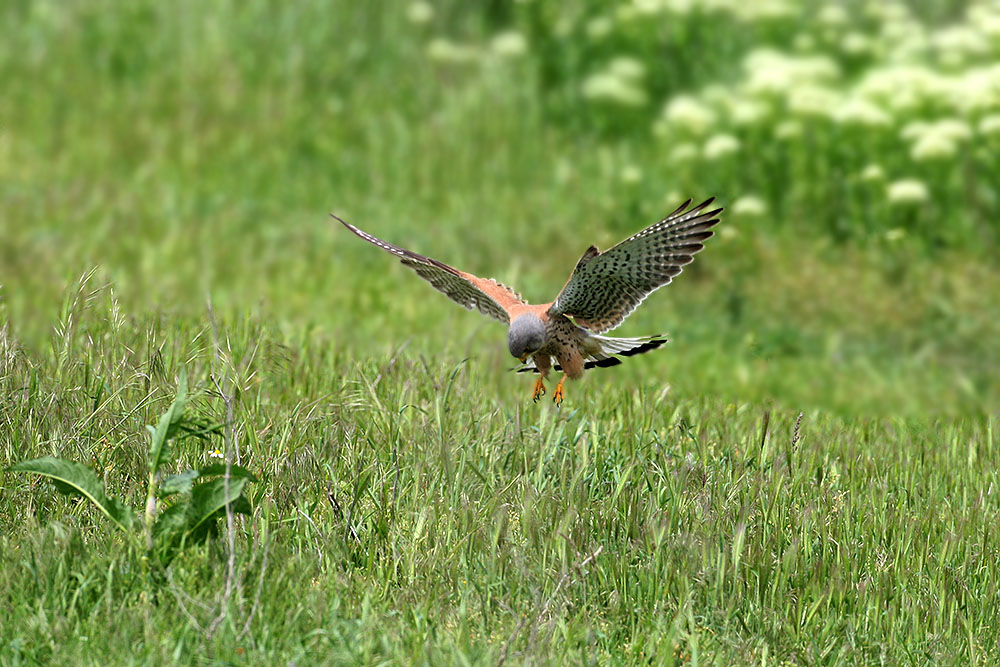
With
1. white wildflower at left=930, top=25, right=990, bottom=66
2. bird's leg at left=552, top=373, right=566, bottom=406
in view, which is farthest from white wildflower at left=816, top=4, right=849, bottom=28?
bird's leg at left=552, top=373, right=566, bottom=406

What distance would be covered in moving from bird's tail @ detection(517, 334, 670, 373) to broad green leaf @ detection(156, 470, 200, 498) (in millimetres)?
1680

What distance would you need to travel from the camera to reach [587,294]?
171 inches

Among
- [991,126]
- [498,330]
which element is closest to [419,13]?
[498,330]

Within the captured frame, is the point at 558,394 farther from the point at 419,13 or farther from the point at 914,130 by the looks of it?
the point at 419,13

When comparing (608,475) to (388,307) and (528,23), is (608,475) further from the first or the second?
(528,23)

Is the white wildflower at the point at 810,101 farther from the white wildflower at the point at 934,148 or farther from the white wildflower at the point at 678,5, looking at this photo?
the white wildflower at the point at 678,5

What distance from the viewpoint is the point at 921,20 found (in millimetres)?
10883

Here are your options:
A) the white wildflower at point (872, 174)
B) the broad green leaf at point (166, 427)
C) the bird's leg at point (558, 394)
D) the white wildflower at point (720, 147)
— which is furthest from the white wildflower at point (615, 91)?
the broad green leaf at point (166, 427)

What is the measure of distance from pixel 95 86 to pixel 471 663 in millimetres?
7844

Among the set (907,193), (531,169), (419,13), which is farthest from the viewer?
(419,13)

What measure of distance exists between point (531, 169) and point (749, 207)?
2114 mm

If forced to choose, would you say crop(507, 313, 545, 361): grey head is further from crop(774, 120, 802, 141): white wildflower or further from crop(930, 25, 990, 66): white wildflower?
crop(930, 25, 990, 66): white wildflower

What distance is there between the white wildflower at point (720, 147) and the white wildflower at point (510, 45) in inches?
86.7

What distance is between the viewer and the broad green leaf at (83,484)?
3.34m
